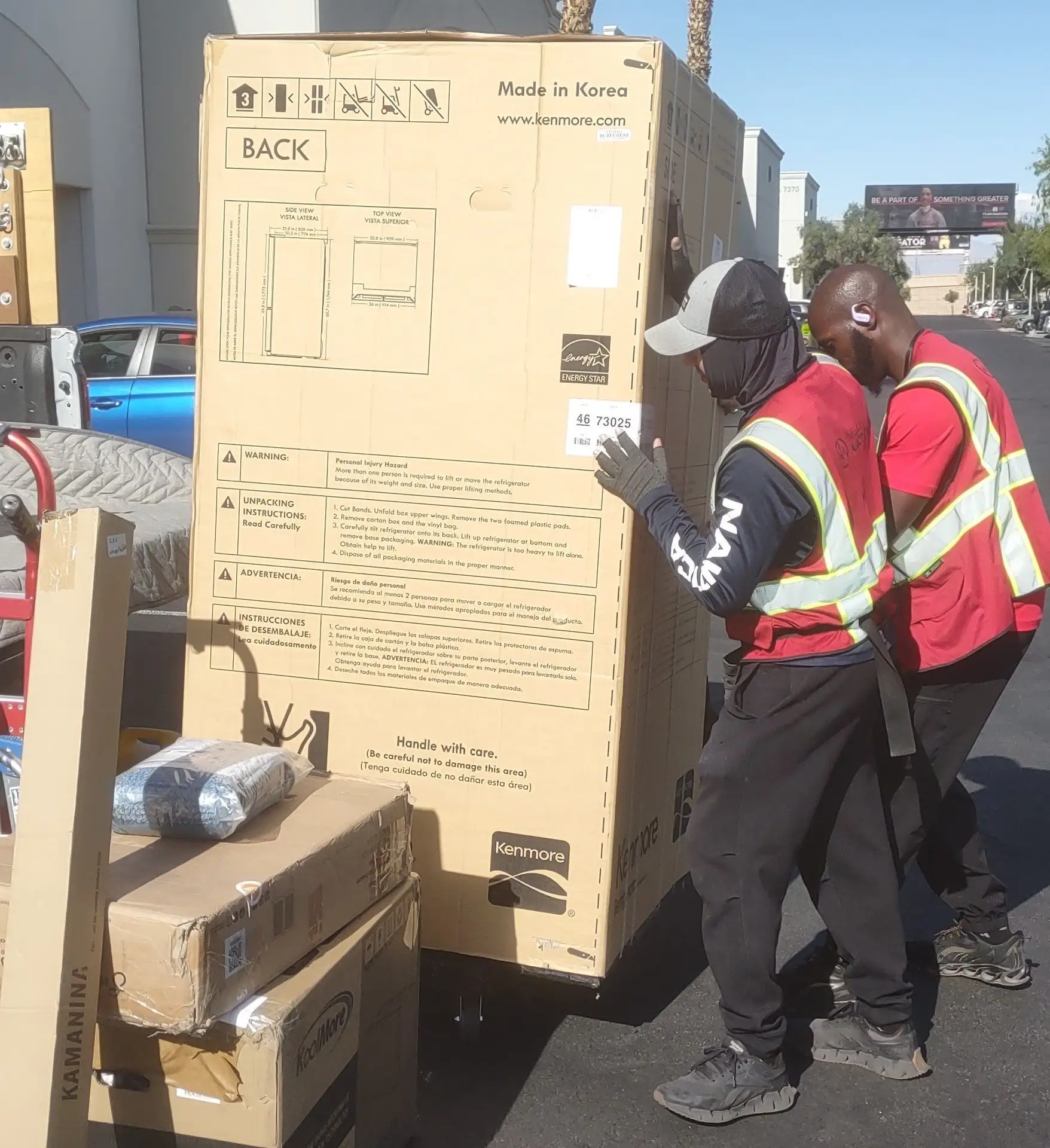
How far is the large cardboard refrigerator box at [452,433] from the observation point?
290 cm

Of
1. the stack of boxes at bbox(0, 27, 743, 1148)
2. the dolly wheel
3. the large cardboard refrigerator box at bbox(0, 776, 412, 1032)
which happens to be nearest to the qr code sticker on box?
the large cardboard refrigerator box at bbox(0, 776, 412, 1032)

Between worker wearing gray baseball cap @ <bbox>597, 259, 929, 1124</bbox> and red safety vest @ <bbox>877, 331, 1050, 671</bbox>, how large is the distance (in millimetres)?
407

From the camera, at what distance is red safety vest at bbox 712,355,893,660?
2.72 metres

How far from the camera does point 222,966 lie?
2.20 meters

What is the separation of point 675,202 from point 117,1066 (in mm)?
2174

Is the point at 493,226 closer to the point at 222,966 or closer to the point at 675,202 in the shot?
the point at 675,202

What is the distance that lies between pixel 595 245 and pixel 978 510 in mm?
1260

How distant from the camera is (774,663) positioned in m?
2.90

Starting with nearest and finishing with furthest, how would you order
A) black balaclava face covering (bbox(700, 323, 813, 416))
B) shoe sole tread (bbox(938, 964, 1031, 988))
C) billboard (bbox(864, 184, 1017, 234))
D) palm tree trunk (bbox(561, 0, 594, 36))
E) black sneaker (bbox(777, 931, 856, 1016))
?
1. black balaclava face covering (bbox(700, 323, 813, 416))
2. black sneaker (bbox(777, 931, 856, 1016))
3. shoe sole tread (bbox(938, 964, 1031, 988))
4. palm tree trunk (bbox(561, 0, 594, 36))
5. billboard (bbox(864, 184, 1017, 234))

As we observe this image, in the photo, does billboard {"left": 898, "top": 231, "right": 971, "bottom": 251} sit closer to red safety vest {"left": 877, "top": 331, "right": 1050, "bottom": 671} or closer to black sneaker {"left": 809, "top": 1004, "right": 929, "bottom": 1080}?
red safety vest {"left": 877, "top": 331, "right": 1050, "bottom": 671}

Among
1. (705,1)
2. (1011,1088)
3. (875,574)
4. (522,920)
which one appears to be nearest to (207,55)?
(875,574)

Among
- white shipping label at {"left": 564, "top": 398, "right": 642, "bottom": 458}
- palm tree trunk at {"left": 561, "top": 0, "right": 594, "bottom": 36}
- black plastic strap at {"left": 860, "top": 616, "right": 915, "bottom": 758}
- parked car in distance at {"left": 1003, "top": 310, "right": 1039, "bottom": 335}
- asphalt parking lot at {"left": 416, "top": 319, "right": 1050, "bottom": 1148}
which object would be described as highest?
palm tree trunk at {"left": 561, "top": 0, "right": 594, "bottom": 36}

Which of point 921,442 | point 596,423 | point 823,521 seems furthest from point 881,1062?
point 596,423

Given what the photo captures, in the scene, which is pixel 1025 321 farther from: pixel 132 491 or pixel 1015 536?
pixel 1015 536
